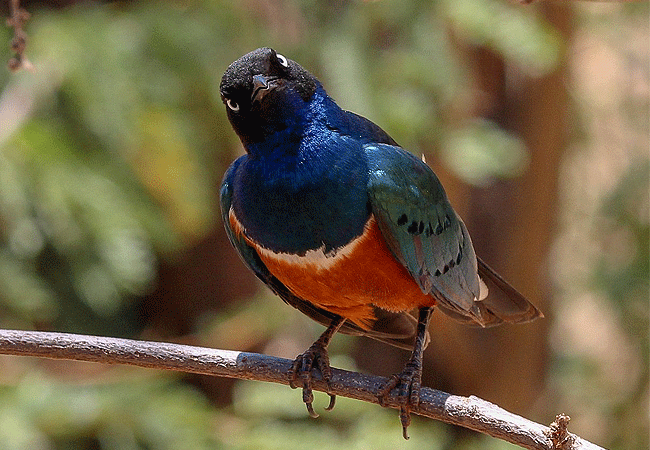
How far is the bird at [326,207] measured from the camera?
2.72m

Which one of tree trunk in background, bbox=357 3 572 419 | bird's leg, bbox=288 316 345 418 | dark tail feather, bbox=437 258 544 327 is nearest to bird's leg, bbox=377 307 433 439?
bird's leg, bbox=288 316 345 418

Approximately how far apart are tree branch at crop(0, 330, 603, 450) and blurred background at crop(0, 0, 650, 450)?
1.18 metres

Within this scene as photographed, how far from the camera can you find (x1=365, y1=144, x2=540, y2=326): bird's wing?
2.80 m

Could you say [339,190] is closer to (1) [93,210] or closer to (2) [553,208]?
(1) [93,210]

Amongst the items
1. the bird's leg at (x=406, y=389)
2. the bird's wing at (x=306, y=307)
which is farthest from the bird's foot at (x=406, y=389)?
the bird's wing at (x=306, y=307)

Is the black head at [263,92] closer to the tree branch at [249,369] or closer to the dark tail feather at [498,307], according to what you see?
the tree branch at [249,369]

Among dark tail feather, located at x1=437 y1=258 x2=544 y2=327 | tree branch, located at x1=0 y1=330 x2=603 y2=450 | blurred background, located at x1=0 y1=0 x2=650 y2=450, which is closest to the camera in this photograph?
tree branch, located at x1=0 y1=330 x2=603 y2=450

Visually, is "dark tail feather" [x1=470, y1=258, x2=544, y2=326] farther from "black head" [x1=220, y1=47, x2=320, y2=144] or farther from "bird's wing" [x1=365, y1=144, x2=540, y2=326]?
"black head" [x1=220, y1=47, x2=320, y2=144]

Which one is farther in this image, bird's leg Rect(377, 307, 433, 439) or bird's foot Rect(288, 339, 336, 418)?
bird's foot Rect(288, 339, 336, 418)

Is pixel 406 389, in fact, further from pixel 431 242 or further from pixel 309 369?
pixel 431 242

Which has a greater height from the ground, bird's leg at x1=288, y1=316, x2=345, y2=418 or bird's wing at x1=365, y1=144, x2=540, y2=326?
bird's wing at x1=365, y1=144, x2=540, y2=326

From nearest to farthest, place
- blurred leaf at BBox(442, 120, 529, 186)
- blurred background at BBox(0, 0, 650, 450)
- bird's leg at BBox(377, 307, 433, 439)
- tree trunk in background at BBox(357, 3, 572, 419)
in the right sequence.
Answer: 1. bird's leg at BBox(377, 307, 433, 439)
2. blurred background at BBox(0, 0, 650, 450)
3. blurred leaf at BBox(442, 120, 529, 186)
4. tree trunk in background at BBox(357, 3, 572, 419)

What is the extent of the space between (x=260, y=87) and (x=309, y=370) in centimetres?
93

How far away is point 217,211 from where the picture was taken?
5.75 m
